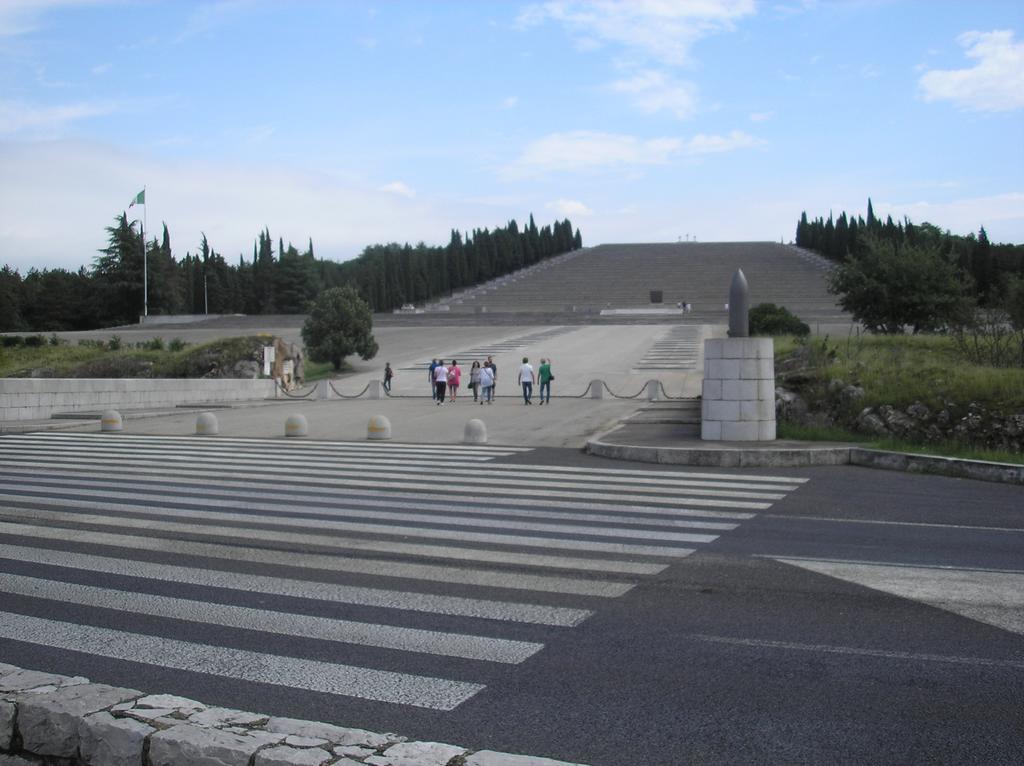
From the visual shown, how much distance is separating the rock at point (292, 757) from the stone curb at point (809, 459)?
11815mm

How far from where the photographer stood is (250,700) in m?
4.82

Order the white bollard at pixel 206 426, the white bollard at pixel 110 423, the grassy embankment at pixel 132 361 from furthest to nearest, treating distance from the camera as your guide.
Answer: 1. the grassy embankment at pixel 132 361
2. the white bollard at pixel 110 423
3. the white bollard at pixel 206 426

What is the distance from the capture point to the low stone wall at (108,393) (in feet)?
87.6

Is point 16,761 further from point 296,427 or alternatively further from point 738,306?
point 296,427

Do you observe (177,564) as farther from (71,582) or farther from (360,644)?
(360,644)

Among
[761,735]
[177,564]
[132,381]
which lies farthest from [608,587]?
[132,381]

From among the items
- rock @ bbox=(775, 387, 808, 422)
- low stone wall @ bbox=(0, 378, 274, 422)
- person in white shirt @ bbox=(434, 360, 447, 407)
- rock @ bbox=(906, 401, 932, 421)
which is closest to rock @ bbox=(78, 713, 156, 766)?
rock @ bbox=(906, 401, 932, 421)

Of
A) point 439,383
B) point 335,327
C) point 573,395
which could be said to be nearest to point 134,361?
point 335,327

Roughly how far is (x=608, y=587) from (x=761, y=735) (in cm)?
281

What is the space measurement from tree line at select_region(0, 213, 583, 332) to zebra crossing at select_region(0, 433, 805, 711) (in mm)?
58411

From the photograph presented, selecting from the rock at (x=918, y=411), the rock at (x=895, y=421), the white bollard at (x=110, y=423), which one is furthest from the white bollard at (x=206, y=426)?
the rock at (x=918, y=411)

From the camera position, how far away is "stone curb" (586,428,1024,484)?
13324 millimetres

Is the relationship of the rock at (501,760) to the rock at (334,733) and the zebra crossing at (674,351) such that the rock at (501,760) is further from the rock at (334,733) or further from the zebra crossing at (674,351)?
the zebra crossing at (674,351)

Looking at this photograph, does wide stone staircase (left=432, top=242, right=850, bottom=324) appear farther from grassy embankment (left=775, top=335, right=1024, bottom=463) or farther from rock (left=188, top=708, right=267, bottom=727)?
rock (left=188, top=708, right=267, bottom=727)
